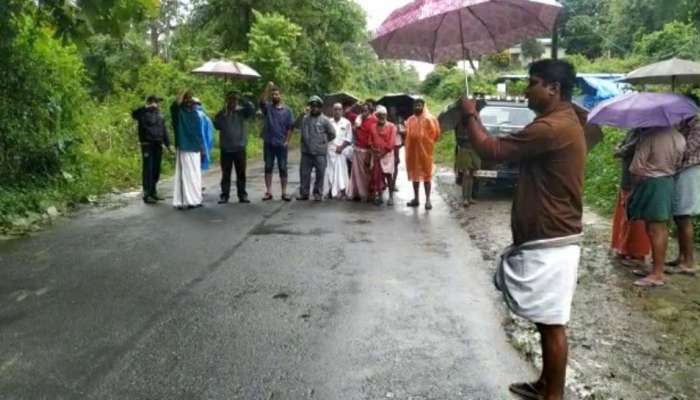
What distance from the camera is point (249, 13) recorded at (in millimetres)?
29125

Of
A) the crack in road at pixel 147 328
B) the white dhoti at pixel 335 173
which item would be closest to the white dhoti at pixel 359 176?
the white dhoti at pixel 335 173

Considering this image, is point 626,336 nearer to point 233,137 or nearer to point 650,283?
point 650,283

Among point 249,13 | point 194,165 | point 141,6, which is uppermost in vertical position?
point 249,13

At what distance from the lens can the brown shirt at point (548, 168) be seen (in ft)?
11.7

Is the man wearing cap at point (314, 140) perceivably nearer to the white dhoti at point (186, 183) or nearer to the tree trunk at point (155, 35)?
the white dhoti at point (186, 183)

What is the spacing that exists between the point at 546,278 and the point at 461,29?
2.12 metres

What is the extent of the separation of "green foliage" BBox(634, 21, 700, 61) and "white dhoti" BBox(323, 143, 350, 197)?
20265 millimetres

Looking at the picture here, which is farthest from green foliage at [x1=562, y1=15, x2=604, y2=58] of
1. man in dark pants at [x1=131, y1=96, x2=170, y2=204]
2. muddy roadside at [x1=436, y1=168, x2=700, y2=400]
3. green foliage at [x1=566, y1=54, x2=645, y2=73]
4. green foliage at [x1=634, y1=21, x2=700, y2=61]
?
muddy roadside at [x1=436, y1=168, x2=700, y2=400]

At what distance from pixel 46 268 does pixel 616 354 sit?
216 inches

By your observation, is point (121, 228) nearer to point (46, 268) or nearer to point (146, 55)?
point (46, 268)

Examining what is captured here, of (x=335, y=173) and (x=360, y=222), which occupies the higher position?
(x=335, y=173)

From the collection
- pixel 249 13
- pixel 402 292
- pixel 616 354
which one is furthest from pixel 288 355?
pixel 249 13

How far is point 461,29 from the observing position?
4926mm

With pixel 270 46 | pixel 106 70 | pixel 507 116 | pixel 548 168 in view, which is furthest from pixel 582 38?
pixel 548 168
